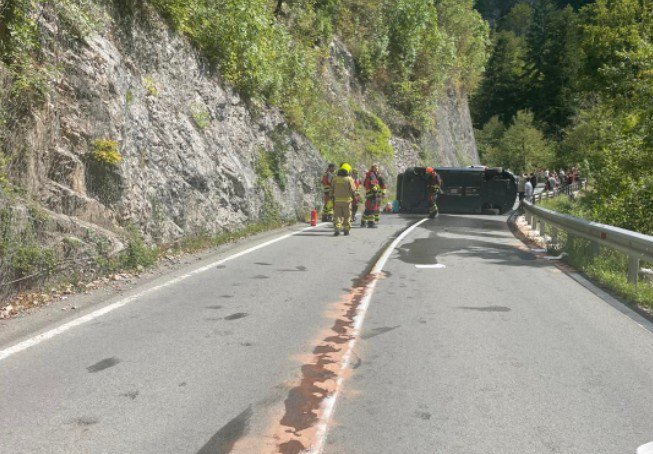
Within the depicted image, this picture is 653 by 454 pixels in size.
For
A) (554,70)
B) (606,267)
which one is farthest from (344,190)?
(554,70)

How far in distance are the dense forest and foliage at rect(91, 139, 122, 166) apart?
10.6 metres

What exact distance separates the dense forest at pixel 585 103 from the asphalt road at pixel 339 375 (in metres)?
7.15

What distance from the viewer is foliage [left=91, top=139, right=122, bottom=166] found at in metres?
11.5

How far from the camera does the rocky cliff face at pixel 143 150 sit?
10098mm

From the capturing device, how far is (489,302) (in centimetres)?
904

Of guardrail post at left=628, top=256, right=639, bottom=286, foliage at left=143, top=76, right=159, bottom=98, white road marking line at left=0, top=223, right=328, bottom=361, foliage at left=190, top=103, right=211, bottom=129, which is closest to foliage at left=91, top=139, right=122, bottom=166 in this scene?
white road marking line at left=0, top=223, right=328, bottom=361

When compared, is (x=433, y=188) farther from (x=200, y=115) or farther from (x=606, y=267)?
(x=606, y=267)

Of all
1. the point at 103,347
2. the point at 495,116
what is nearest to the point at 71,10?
the point at 103,347

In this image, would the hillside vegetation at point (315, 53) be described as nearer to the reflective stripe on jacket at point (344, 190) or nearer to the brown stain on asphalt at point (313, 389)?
the reflective stripe on jacket at point (344, 190)

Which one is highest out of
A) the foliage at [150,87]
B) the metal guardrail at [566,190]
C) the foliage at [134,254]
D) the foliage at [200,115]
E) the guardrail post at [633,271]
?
the foliage at [150,87]

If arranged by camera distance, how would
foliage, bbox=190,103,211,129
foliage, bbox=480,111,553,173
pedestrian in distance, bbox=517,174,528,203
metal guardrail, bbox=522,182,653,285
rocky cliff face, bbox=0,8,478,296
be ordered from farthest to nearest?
foliage, bbox=480,111,553,173 < pedestrian in distance, bbox=517,174,528,203 < foliage, bbox=190,103,211,129 < rocky cliff face, bbox=0,8,478,296 < metal guardrail, bbox=522,182,653,285

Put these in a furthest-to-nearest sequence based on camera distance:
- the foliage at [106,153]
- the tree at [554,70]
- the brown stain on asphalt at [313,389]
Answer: the tree at [554,70] < the foliage at [106,153] < the brown stain on asphalt at [313,389]

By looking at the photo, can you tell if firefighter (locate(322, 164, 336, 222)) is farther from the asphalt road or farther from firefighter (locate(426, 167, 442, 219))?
the asphalt road

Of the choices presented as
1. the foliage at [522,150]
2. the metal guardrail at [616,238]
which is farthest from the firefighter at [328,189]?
the foliage at [522,150]
